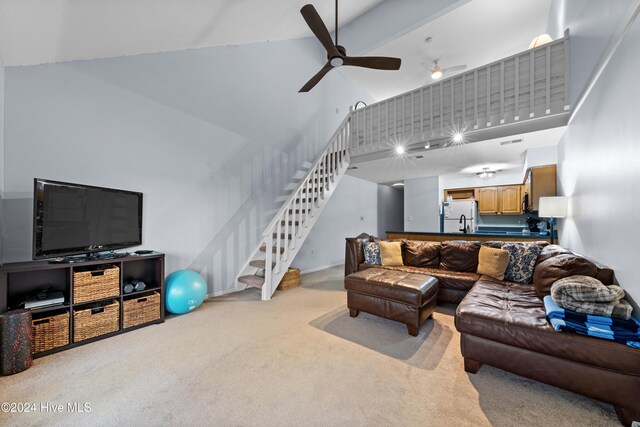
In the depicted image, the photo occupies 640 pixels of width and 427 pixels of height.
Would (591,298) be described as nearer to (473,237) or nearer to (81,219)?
(473,237)

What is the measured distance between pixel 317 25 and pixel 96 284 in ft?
10.9

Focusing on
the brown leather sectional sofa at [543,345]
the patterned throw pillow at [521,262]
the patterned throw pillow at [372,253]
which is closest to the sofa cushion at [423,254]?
the patterned throw pillow at [372,253]

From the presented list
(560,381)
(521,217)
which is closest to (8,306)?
(560,381)

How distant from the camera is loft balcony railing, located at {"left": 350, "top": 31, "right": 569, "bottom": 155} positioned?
10.1 ft

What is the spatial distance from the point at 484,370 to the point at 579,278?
0.99 m

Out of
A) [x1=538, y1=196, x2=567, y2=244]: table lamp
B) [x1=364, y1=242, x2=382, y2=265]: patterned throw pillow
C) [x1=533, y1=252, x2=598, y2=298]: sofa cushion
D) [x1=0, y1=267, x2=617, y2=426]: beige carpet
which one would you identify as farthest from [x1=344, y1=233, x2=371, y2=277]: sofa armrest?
[x1=538, y1=196, x2=567, y2=244]: table lamp

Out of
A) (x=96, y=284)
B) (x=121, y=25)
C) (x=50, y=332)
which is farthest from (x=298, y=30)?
(x=50, y=332)

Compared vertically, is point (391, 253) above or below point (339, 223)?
below

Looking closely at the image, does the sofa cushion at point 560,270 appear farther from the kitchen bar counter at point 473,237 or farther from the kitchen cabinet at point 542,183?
the kitchen cabinet at point 542,183

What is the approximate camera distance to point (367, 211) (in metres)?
7.63

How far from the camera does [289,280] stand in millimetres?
4168

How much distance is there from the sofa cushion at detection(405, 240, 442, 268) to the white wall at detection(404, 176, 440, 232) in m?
2.91

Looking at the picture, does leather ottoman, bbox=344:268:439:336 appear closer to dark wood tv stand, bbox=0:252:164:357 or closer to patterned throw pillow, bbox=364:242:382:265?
patterned throw pillow, bbox=364:242:382:265

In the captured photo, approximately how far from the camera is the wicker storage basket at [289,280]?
408cm
